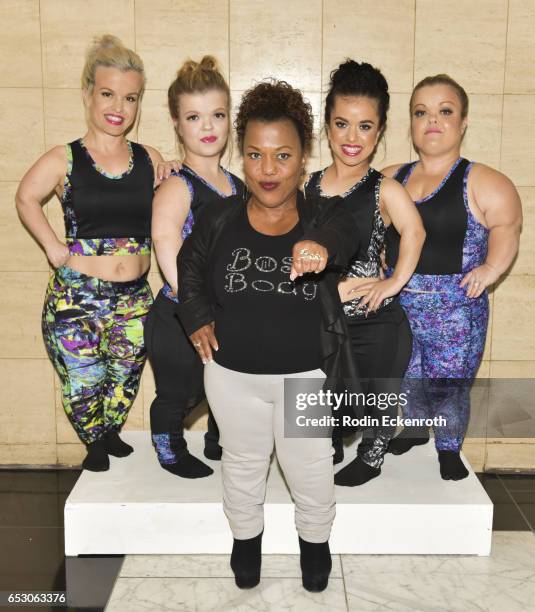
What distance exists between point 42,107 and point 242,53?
87cm

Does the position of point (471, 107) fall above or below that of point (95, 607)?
above

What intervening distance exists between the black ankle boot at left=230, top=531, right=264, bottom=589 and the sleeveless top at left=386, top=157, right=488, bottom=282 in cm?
107

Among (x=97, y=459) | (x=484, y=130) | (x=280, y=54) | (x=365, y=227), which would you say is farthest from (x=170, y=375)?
(x=484, y=130)

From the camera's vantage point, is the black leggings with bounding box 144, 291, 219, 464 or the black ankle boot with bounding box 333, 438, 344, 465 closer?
the black leggings with bounding box 144, 291, 219, 464

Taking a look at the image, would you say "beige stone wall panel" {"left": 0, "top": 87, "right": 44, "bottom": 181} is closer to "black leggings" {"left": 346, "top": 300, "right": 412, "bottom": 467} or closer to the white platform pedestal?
the white platform pedestal

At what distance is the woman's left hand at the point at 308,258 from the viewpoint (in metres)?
1.90

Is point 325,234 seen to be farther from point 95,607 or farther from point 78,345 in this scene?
point 95,607

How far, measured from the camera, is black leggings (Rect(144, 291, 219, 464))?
8.60 ft

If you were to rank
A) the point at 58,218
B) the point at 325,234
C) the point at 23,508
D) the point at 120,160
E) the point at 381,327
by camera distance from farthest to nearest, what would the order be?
the point at 58,218 → the point at 23,508 → the point at 120,160 → the point at 381,327 → the point at 325,234

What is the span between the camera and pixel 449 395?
280cm

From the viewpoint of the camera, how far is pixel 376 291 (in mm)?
2531

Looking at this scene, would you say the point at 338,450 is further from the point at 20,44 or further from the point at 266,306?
the point at 20,44

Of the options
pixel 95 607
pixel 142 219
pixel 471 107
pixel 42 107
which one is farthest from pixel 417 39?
pixel 95 607

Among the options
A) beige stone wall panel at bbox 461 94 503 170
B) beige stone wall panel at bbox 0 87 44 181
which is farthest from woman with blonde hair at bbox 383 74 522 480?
beige stone wall panel at bbox 0 87 44 181
